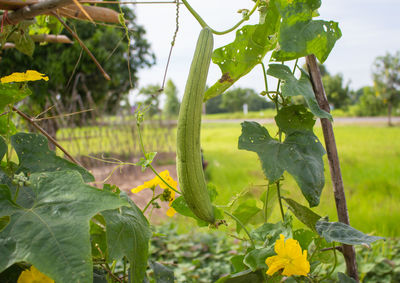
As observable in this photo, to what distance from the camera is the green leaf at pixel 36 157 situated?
17.4 inches

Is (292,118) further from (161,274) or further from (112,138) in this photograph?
(112,138)

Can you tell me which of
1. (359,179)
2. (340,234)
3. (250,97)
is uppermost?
(250,97)

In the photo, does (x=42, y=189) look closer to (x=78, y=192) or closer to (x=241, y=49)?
(x=78, y=192)

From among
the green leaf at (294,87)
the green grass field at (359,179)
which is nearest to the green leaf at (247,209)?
the green grass field at (359,179)

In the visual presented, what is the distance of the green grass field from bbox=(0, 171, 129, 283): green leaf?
341mm

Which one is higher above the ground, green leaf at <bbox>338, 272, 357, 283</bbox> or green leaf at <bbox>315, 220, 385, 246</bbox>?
green leaf at <bbox>315, 220, 385, 246</bbox>

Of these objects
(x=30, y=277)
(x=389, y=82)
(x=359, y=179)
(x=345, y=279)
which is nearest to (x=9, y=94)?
(x=30, y=277)

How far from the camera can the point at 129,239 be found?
0.42 m

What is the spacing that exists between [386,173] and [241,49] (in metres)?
4.33

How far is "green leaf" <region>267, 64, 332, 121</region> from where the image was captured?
Result: 458 mm

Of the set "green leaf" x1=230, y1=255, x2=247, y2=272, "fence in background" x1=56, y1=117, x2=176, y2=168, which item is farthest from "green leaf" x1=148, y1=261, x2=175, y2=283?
"fence in background" x1=56, y1=117, x2=176, y2=168

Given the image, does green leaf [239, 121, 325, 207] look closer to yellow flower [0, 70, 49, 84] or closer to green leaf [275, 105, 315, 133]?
green leaf [275, 105, 315, 133]

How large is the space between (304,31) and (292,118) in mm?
138

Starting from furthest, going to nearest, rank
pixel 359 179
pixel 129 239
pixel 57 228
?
1. pixel 359 179
2. pixel 129 239
3. pixel 57 228
